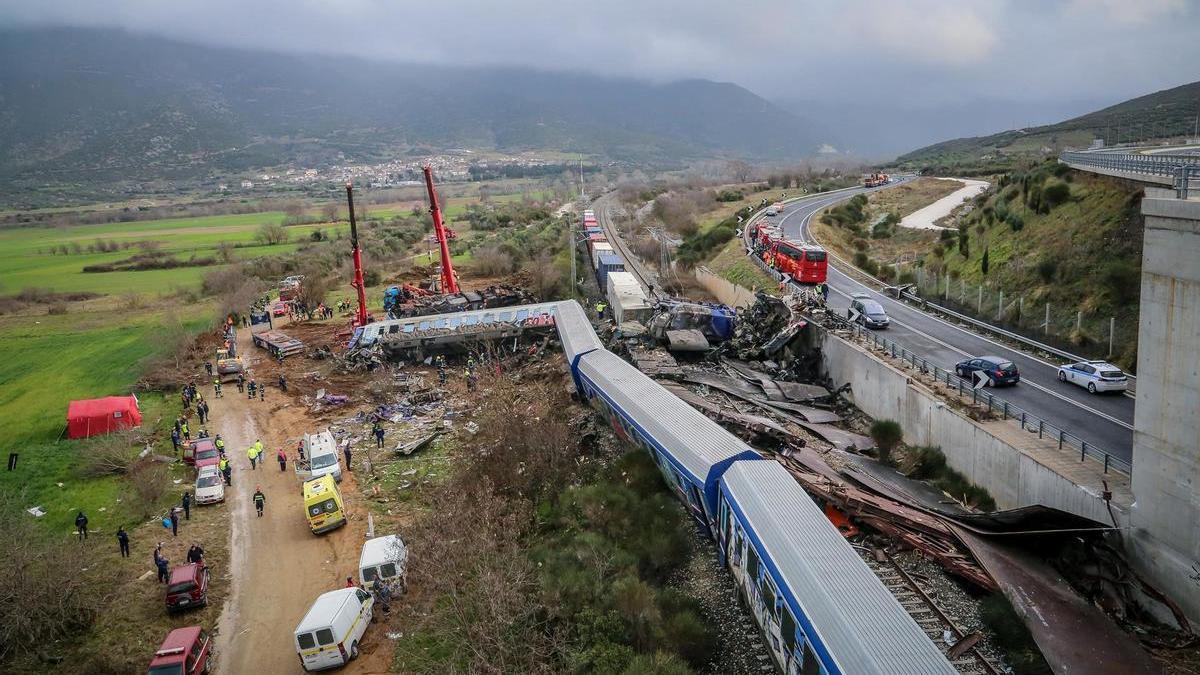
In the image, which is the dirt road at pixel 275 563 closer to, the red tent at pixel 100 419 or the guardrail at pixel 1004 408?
the red tent at pixel 100 419

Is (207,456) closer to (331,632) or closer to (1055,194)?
(331,632)

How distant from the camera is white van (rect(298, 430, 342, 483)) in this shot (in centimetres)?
2752

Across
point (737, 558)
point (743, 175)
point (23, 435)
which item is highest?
point (743, 175)

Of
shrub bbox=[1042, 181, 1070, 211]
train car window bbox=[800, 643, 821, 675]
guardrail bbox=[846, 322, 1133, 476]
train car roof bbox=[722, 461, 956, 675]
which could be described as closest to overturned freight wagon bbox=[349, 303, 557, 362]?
guardrail bbox=[846, 322, 1133, 476]

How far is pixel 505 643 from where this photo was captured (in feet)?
46.8

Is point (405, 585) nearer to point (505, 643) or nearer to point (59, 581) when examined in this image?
point (505, 643)

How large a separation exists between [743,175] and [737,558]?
133309 mm

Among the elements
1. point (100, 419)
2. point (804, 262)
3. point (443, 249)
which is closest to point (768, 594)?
point (804, 262)

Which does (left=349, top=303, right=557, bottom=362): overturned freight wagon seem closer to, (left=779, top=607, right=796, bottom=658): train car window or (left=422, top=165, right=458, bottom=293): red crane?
(left=422, top=165, right=458, bottom=293): red crane

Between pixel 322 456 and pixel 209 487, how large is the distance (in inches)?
163

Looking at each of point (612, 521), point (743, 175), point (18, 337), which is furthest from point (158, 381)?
point (743, 175)

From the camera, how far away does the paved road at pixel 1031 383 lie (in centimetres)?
1989

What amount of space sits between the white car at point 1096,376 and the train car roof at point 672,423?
40.3ft

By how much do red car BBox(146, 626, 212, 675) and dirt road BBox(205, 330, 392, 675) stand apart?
58cm
